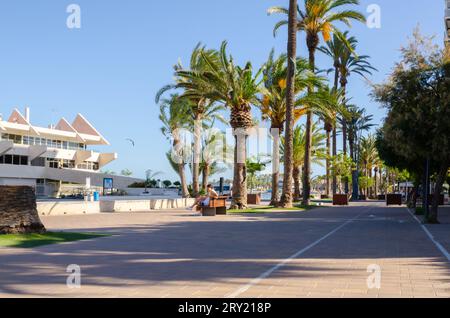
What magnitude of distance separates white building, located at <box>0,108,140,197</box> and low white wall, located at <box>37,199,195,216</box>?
4152cm

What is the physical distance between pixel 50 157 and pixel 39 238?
255ft

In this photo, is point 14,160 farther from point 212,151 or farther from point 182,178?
point 182,178

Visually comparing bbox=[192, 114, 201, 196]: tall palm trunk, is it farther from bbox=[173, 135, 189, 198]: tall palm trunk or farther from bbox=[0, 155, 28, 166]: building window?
bbox=[0, 155, 28, 166]: building window

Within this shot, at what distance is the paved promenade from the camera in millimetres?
7352

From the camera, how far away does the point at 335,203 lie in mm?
47219

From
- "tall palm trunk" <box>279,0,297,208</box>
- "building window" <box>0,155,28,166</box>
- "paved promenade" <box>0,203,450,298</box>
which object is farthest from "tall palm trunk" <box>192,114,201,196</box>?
"building window" <box>0,155,28,166</box>

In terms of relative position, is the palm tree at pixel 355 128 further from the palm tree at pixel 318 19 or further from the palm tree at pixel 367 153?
the palm tree at pixel 318 19

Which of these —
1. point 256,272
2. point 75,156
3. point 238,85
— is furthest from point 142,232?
point 75,156

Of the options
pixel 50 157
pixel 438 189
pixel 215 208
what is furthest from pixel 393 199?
pixel 50 157

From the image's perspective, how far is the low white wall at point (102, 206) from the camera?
24.7 m

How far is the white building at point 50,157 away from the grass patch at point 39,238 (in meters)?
60.6

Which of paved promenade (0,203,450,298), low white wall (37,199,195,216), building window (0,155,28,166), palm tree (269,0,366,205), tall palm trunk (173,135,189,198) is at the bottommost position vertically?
paved promenade (0,203,450,298)

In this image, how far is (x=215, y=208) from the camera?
1059 inches

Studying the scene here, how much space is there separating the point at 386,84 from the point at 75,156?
255 ft
